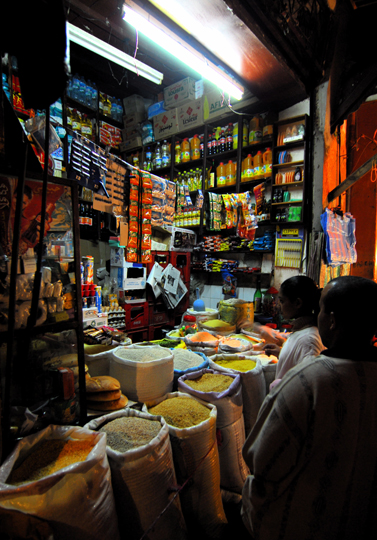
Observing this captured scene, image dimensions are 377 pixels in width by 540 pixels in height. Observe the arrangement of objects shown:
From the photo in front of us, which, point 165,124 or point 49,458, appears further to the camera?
point 165,124

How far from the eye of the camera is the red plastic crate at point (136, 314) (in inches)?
164

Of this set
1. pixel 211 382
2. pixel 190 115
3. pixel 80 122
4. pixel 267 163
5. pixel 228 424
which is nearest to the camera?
pixel 228 424

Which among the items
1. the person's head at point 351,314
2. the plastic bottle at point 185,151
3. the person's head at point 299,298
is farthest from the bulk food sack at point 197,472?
the plastic bottle at point 185,151

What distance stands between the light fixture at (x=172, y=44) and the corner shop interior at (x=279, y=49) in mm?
128

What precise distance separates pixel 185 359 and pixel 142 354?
0.45 metres

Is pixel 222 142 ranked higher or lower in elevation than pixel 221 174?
higher

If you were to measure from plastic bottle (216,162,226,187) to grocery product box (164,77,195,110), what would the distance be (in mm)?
1643

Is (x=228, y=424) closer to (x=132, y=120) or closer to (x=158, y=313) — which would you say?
(x=158, y=313)

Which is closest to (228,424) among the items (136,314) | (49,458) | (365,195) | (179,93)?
(49,458)

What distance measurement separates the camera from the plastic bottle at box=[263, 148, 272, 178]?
4277mm

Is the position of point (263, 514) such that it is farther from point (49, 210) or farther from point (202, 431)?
point (49, 210)

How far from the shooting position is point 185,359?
214 centimetres

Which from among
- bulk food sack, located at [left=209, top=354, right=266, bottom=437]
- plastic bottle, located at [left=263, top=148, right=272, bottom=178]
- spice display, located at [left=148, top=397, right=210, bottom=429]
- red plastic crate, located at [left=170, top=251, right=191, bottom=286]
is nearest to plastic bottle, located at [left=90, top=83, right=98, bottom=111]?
red plastic crate, located at [left=170, top=251, right=191, bottom=286]

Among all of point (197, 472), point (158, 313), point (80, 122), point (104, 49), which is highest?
point (104, 49)
